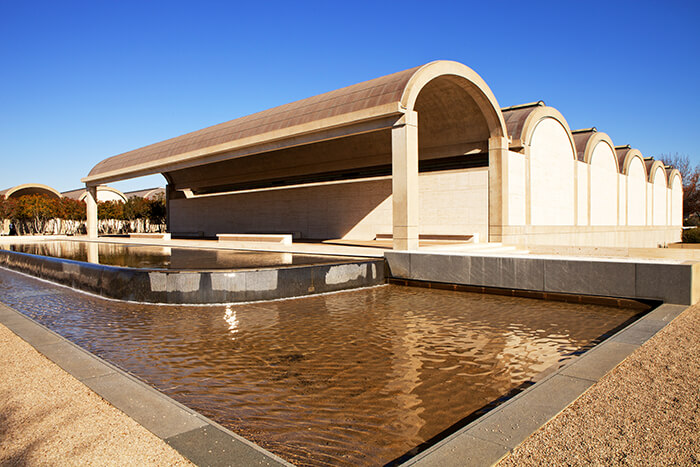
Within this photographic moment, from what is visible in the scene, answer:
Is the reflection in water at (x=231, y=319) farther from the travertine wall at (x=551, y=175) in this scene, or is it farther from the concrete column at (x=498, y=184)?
the travertine wall at (x=551, y=175)

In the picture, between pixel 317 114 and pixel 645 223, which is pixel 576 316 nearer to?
pixel 317 114

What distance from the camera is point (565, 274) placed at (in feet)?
32.6

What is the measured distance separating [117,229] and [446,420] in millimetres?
55036

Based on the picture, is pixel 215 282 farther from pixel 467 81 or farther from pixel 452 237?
pixel 452 237

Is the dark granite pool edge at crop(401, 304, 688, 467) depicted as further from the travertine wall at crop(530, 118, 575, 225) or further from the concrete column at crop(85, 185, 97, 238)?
the concrete column at crop(85, 185, 97, 238)

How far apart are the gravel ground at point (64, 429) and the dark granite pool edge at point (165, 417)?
0.07 m

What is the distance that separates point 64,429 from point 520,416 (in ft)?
11.3

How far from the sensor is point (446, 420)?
13.4 ft

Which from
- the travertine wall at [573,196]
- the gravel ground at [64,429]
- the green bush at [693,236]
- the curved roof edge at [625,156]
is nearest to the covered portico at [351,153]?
the travertine wall at [573,196]

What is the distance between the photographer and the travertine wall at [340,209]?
2120cm

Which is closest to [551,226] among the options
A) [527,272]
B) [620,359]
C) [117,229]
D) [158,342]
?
[527,272]

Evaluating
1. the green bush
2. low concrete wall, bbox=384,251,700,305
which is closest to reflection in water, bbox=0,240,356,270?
low concrete wall, bbox=384,251,700,305

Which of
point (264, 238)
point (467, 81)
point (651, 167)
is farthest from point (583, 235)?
point (651, 167)

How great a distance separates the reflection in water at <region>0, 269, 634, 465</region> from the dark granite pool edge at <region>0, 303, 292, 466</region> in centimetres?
41
